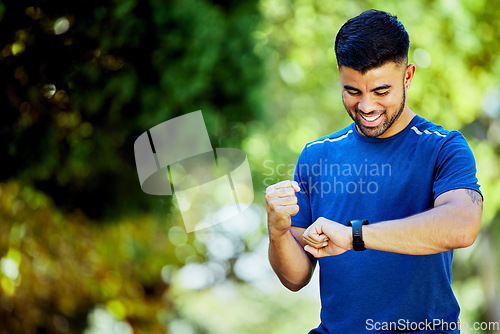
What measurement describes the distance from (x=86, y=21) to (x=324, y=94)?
21.2 feet

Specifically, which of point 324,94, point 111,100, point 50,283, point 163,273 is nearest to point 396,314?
point 111,100

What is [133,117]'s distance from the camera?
20.2 ft

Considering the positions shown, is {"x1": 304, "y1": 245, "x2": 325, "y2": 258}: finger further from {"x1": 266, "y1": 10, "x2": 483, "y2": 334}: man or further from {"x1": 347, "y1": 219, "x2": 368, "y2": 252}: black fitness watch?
{"x1": 347, "y1": 219, "x2": 368, "y2": 252}: black fitness watch

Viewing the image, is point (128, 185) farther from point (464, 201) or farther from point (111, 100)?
point (464, 201)

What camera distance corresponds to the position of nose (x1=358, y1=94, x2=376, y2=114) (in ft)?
6.81

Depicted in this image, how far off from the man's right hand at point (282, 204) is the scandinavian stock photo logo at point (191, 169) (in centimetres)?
382

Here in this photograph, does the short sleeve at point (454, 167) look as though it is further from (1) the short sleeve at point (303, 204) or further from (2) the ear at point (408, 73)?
(1) the short sleeve at point (303, 204)

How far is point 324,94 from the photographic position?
11.4 m

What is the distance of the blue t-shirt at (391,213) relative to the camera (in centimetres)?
196

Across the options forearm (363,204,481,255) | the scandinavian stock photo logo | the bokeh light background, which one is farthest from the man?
the bokeh light background

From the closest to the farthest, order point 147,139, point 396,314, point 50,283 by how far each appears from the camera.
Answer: point 396,314 → point 147,139 → point 50,283

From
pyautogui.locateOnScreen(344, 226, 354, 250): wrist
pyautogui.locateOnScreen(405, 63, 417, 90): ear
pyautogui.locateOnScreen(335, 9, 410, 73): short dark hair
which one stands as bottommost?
pyautogui.locateOnScreen(344, 226, 354, 250): wrist

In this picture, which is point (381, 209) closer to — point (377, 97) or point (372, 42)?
point (377, 97)

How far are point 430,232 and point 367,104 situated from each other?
52 centimetres
